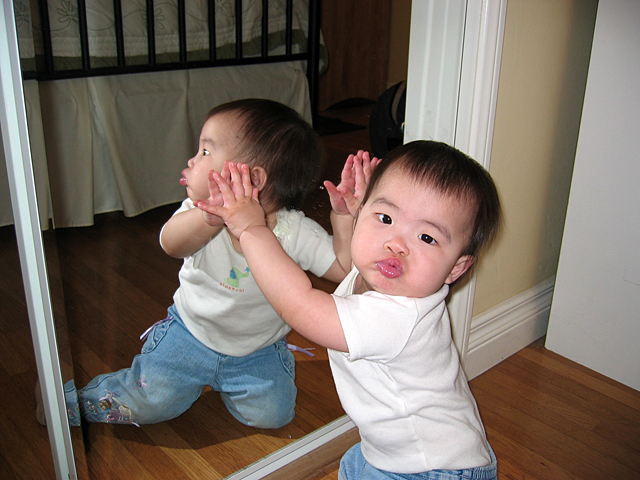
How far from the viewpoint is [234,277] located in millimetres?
1006

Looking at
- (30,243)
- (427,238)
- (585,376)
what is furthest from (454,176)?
(585,376)

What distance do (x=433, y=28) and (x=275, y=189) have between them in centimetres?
41

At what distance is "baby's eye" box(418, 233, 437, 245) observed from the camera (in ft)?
2.57

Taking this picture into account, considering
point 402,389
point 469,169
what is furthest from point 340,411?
point 469,169

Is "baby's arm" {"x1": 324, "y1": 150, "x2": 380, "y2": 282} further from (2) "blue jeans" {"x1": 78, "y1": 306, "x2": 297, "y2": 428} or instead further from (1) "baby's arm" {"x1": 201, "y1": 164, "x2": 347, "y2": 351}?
(2) "blue jeans" {"x1": 78, "y1": 306, "x2": 297, "y2": 428}

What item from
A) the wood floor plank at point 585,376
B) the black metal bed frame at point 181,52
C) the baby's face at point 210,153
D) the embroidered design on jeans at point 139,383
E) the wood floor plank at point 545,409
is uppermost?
the black metal bed frame at point 181,52

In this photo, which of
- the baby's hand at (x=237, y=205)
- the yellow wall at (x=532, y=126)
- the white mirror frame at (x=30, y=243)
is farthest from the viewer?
the yellow wall at (x=532, y=126)

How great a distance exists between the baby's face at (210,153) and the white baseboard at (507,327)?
0.72 meters

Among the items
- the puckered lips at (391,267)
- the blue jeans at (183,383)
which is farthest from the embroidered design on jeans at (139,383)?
the puckered lips at (391,267)

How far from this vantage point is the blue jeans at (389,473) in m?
0.84

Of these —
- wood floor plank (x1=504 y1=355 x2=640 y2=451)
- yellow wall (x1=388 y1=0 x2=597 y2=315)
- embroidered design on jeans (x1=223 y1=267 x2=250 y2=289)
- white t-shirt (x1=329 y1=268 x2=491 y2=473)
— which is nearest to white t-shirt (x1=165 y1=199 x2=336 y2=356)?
embroidered design on jeans (x1=223 y1=267 x2=250 y2=289)

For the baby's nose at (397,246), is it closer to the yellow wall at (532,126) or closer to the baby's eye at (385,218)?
the baby's eye at (385,218)

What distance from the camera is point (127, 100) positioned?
0.80 meters

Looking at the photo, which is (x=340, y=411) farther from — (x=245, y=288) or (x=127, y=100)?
(x=127, y=100)
